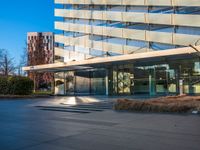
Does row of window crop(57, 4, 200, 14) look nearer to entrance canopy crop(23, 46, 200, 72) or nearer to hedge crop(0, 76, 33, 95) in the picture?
entrance canopy crop(23, 46, 200, 72)

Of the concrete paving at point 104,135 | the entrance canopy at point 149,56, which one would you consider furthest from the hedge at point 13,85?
the concrete paving at point 104,135

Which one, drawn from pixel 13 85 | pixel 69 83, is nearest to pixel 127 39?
pixel 69 83

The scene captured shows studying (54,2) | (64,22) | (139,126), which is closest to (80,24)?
(64,22)

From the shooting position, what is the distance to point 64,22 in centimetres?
4462

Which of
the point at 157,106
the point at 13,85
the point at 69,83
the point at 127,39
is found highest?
the point at 127,39

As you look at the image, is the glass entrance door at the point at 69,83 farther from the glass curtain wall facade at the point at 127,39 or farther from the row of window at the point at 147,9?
the row of window at the point at 147,9

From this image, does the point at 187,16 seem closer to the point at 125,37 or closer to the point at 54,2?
the point at 125,37

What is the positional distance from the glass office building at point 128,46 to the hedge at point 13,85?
5.56m

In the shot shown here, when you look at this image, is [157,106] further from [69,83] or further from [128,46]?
[69,83]

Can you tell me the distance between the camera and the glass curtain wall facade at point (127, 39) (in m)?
32.2

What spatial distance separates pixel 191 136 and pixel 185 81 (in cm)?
2389

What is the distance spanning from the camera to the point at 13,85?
35.2 metres

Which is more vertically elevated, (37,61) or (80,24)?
(80,24)

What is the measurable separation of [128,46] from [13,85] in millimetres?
13658
